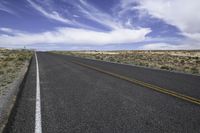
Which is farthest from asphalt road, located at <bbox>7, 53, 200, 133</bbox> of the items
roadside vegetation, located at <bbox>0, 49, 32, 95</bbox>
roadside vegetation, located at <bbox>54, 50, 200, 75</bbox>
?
roadside vegetation, located at <bbox>54, 50, 200, 75</bbox>

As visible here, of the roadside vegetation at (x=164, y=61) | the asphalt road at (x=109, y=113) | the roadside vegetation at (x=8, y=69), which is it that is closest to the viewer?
the asphalt road at (x=109, y=113)

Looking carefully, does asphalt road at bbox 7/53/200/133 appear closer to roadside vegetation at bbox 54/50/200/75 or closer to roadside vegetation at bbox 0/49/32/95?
roadside vegetation at bbox 0/49/32/95

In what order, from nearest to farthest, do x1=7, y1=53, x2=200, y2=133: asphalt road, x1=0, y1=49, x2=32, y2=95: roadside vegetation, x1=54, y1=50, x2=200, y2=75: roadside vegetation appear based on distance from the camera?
x1=7, y1=53, x2=200, y2=133: asphalt road → x1=0, y1=49, x2=32, y2=95: roadside vegetation → x1=54, y1=50, x2=200, y2=75: roadside vegetation

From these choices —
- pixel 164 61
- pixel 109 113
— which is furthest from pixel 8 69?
pixel 164 61

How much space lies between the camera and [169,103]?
720 centimetres

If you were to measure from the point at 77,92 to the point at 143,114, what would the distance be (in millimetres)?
3757

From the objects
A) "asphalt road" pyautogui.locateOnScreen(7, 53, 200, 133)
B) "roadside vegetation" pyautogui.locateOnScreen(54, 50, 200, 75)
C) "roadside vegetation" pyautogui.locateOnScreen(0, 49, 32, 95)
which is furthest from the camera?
"roadside vegetation" pyautogui.locateOnScreen(54, 50, 200, 75)

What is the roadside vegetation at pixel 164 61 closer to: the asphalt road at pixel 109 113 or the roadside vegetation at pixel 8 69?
the asphalt road at pixel 109 113

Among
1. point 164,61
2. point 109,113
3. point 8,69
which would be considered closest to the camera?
point 109,113

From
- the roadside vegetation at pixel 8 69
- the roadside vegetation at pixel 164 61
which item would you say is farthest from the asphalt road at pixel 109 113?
the roadside vegetation at pixel 164 61

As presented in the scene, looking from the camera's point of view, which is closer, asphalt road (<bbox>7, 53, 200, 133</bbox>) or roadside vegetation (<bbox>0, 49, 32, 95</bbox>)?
asphalt road (<bbox>7, 53, 200, 133</bbox>)

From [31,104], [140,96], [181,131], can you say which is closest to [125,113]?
[181,131]

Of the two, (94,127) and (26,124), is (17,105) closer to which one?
(26,124)

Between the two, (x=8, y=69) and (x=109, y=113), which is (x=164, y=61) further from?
(x=109, y=113)
